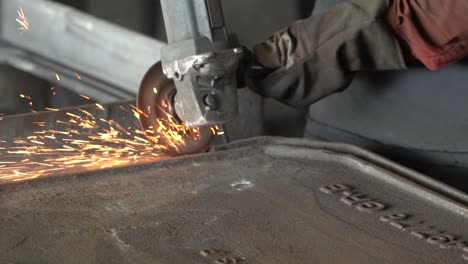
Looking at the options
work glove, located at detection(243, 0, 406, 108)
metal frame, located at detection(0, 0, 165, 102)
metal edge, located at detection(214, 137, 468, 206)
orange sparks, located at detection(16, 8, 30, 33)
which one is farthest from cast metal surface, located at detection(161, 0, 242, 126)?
orange sparks, located at detection(16, 8, 30, 33)

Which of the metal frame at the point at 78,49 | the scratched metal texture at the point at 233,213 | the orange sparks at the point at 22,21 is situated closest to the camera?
the scratched metal texture at the point at 233,213

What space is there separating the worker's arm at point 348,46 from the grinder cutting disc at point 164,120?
0.81 ft

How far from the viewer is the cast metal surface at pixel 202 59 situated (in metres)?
1.86

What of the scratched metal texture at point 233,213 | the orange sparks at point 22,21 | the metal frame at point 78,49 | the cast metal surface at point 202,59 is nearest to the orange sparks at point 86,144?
the scratched metal texture at point 233,213

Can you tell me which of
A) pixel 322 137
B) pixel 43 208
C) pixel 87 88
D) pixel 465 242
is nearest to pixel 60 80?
pixel 87 88

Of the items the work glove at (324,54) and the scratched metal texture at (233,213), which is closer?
the scratched metal texture at (233,213)

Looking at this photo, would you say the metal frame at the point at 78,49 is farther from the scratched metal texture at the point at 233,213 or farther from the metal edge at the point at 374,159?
the scratched metal texture at the point at 233,213

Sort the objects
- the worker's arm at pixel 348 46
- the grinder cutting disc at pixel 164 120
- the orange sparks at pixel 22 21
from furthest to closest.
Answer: the orange sparks at pixel 22 21 < the grinder cutting disc at pixel 164 120 < the worker's arm at pixel 348 46

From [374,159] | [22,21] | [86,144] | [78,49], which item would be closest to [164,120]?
[86,144]

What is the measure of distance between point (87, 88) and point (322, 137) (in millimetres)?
1207

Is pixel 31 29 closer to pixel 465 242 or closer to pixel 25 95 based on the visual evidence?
pixel 25 95

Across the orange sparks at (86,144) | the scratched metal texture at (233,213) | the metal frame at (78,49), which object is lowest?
the scratched metal texture at (233,213)

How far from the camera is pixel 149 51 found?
294 centimetres

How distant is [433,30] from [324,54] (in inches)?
12.3
